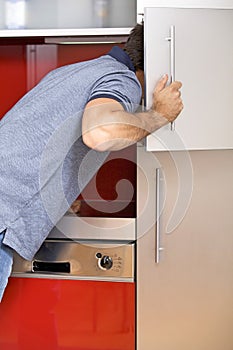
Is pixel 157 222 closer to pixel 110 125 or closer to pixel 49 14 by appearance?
pixel 110 125

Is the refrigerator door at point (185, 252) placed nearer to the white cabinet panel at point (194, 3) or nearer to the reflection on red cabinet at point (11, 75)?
the white cabinet panel at point (194, 3)

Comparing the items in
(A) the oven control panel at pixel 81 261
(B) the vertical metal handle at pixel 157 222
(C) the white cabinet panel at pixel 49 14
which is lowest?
(A) the oven control panel at pixel 81 261

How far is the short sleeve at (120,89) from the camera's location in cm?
153

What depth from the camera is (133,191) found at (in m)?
2.16

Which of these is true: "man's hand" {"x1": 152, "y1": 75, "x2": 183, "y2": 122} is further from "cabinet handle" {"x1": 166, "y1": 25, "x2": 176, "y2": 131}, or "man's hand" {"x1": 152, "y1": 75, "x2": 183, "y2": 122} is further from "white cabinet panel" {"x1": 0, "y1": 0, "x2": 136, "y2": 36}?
"white cabinet panel" {"x1": 0, "y1": 0, "x2": 136, "y2": 36}

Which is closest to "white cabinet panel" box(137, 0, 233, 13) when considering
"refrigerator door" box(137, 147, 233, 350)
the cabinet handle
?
the cabinet handle

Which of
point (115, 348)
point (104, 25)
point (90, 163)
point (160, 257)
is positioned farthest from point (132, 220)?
point (104, 25)

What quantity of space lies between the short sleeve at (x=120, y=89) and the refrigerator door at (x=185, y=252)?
35 cm

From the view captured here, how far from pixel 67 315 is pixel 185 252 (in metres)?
0.39

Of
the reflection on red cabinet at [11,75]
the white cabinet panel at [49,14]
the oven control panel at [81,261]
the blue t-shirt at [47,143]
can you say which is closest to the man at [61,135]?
the blue t-shirt at [47,143]

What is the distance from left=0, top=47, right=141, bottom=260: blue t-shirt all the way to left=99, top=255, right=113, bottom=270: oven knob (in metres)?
0.29

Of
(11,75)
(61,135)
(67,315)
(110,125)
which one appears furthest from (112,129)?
(11,75)

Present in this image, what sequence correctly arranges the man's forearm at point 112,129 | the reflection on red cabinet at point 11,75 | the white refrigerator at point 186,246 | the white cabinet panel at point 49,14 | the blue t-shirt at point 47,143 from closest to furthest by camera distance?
the man's forearm at point 112,129 → the blue t-shirt at point 47,143 → the white refrigerator at point 186,246 → the white cabinet panel at point 49,14 → the reflection on red cabinet at point 11,75

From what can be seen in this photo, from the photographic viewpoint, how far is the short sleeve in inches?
60.3
